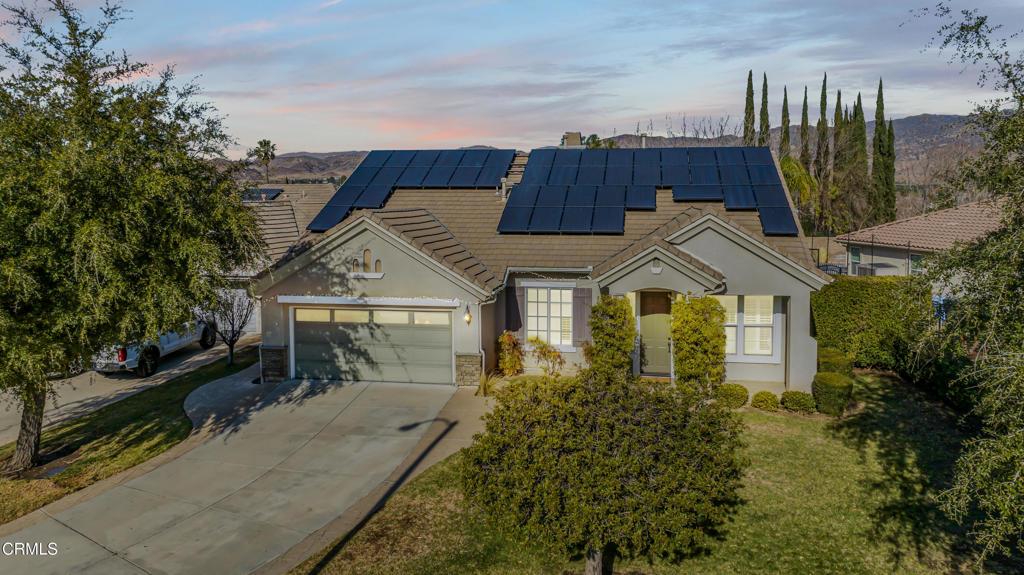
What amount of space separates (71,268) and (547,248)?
1076 centimetres

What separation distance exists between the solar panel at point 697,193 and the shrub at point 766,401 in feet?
20.1

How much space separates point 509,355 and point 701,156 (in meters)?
9.26

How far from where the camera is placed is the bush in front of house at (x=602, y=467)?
6.49 m

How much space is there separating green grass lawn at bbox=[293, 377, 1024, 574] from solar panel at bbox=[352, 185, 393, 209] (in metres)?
10.4

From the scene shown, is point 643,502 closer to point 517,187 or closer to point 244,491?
point 244,491

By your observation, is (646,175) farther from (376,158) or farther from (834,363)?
(376,158)

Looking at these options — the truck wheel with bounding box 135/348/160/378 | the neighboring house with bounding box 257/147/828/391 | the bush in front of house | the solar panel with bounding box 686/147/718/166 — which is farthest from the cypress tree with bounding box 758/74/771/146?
the bush in front of house

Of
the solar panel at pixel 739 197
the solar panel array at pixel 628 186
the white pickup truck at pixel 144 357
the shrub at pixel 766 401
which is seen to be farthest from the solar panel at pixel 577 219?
the white pickup truck at pixel 144 357

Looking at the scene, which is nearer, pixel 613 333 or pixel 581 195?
pixel 613 333

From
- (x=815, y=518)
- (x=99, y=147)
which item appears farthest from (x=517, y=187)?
(x=815, y=518)

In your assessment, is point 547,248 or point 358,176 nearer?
point 547,248

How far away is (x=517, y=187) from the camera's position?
19.7m

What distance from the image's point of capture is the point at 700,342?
14.4 m

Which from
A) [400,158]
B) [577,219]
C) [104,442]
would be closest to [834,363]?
[577,219]
